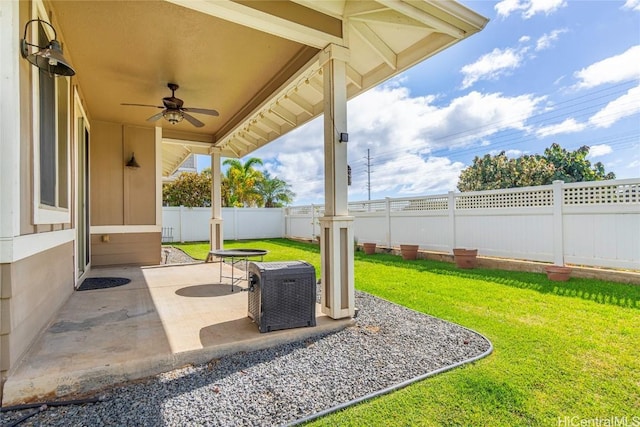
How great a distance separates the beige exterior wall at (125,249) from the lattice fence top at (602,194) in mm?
8214

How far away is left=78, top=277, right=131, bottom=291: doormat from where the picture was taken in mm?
4730

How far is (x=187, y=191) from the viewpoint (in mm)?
16672

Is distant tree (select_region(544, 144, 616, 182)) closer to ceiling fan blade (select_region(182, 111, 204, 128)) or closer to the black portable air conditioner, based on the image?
ceiling fan blade (select_region(182, 111, 204, 128))

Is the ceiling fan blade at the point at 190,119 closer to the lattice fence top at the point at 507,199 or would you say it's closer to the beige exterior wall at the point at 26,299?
the beige exterior wall at the point at 26,299

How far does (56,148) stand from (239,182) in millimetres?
15748

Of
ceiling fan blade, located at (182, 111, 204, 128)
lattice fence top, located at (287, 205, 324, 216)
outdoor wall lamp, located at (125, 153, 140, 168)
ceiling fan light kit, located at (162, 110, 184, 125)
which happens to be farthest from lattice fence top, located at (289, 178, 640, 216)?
outdoor wall lamp, located at (125, 153, 140, 168)

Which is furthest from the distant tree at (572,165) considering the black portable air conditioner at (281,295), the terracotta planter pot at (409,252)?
the black portable air conditioner at (281,295)

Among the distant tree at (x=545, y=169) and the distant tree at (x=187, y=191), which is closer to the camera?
the distant tree at (x=187, y=191)

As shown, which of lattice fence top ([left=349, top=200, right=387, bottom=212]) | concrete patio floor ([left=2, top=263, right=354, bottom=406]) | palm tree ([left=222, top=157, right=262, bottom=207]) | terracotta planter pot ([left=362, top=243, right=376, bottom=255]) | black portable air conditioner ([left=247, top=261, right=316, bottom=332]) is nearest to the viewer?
concrete patio floor ([left=2, top=263, right=354, bottom=406])

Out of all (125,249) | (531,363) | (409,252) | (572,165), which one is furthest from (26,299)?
(572,165)

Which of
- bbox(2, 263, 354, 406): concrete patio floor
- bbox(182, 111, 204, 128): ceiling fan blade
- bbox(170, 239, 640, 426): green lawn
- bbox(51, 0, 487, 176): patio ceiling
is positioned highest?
bbox(51, 0, 487, 176): patio ceiling

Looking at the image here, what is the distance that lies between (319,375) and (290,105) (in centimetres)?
471

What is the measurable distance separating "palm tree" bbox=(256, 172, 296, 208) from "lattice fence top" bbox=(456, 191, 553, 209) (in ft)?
46.0

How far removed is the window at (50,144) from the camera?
8.17 feet
